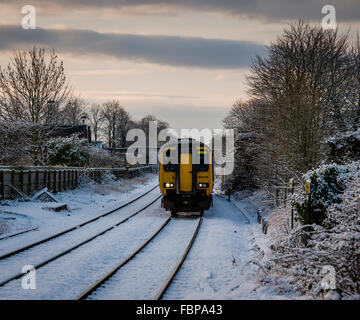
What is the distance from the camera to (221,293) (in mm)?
8086

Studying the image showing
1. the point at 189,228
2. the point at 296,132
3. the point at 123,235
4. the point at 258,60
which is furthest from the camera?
the point at 258,60

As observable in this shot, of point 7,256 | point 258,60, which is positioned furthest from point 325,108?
point 7,256

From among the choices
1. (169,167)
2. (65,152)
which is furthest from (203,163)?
(65,152)

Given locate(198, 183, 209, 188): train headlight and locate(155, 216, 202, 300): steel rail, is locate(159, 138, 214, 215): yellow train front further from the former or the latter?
locate(155, 216, 202, 300): steel rail

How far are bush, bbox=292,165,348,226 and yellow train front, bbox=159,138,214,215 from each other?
9.19m

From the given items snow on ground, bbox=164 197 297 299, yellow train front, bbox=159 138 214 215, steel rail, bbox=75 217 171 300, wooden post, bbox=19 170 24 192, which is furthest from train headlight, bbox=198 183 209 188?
wooden post, bbox=19 170 24 192

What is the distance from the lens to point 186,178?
62.7ft

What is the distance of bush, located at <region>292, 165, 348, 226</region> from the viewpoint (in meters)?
9.47

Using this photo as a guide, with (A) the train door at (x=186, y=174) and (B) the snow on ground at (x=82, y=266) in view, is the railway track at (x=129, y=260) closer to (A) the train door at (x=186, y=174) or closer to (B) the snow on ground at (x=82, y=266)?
(B) the snow on ground at (x=82, y=266)

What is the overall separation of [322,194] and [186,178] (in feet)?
32.6

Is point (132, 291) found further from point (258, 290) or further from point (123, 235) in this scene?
point (123, 235)

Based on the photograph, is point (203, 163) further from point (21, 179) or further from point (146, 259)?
point (146, 259)

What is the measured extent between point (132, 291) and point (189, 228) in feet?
27.6
